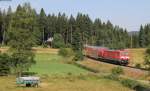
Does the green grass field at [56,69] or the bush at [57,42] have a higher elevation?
the bush at [57,42]

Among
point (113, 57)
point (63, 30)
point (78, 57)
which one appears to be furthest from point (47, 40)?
point (113, 57)

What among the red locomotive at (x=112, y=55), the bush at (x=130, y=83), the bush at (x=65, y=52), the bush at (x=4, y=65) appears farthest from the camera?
the bush at (x=65, y=52)

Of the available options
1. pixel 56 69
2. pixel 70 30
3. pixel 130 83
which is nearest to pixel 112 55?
pixel 56 69

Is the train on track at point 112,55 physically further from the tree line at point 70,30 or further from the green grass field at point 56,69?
the tree line at point 70,30

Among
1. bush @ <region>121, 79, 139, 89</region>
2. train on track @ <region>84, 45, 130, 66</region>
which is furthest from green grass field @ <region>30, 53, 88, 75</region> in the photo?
bush @ <region>121, 79, 139, 89</region>

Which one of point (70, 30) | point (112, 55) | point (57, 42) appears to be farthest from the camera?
point (70, 30)

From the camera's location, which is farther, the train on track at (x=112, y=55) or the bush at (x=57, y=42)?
the bush at (x=57, y=42)

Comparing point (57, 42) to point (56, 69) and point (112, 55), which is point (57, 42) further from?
point (56, 69)

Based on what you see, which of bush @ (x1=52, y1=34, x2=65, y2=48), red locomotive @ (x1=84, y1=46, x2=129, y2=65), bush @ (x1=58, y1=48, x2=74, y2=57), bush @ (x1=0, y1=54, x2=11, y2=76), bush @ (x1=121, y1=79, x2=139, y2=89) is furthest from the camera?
bush @ (x1=52, y1=34, x2=65, y2=48)

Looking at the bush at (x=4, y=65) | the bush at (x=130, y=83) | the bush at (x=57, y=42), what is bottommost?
the bush at (x=130, y=83)

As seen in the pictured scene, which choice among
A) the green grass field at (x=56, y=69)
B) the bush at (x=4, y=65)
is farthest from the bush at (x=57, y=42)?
the bush at (x=4, y=65)

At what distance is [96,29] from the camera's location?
616 ft

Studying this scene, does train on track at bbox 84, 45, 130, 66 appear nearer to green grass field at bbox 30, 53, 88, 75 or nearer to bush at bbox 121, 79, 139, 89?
green grass field at bbox 30, 53, 88, 75

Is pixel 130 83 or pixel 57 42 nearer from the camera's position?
pixel 130 83
